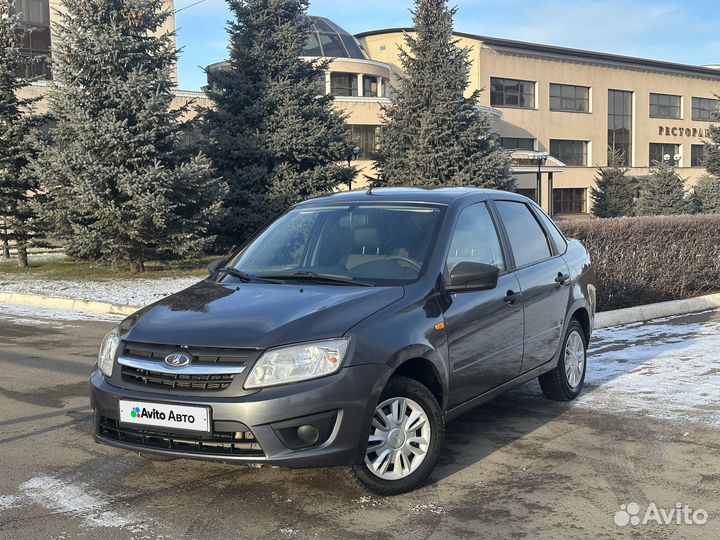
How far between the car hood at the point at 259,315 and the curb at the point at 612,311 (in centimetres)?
691

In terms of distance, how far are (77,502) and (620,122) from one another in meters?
63.3

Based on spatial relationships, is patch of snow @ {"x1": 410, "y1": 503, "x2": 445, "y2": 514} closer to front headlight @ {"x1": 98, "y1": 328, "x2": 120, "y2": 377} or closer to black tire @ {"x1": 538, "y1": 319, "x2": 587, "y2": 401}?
front headlight @ {"x1": 98, "y1": 328, "x2": 120, "y2": 377}

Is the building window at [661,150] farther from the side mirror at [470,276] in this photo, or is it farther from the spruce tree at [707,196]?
the side mirror at [470,276]

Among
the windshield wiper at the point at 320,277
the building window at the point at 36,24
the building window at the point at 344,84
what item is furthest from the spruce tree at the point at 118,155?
the building window at the point at 344,84

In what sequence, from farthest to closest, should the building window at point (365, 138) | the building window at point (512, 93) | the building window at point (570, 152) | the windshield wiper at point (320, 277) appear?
the building window at point (570, 152) < the building window at point (512, 93) < the building window at point (365, 138) < the windshield wiper at point (320, 277)

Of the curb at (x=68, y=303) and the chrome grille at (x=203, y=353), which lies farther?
the curb at (x=68, y=303)

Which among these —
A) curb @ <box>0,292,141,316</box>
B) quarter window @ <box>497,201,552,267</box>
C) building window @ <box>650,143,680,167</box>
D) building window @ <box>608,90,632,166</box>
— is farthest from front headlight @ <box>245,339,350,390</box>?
building window @ <box>650,143,680,167</box>

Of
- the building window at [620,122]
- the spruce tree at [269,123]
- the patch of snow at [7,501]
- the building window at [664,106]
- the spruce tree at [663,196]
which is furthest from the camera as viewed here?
the building window at [664,106]

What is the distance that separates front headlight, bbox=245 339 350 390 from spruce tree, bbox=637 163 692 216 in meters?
34.4

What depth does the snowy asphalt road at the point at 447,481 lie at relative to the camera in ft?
13.1

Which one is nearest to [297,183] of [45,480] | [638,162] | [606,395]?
[606,395]

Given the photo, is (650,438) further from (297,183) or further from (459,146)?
(459,146)

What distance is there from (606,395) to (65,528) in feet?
15.1

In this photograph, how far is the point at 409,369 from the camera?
4.59 metres
